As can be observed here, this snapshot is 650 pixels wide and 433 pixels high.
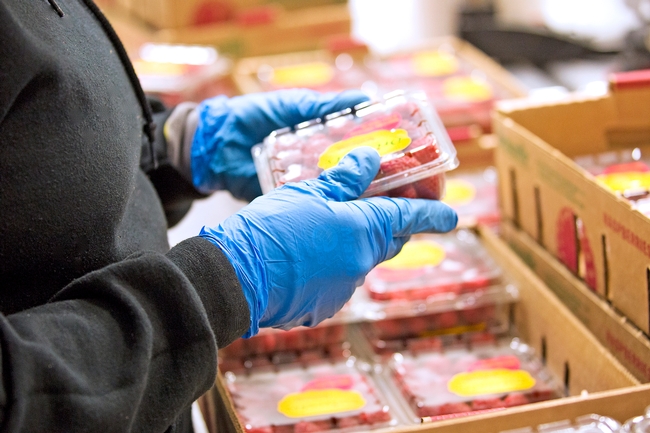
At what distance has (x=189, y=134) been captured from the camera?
1.67m

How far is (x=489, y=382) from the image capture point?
59.6 inches

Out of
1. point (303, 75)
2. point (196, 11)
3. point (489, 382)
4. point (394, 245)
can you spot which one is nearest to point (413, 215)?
point (394, 245)

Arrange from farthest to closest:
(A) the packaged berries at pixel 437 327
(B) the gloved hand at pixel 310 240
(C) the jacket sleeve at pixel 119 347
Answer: (A) the packaged berries at pixel 437 327 → (B) the gloved hand at pixel 310 240 → (C) the jacket sleeve at pixel 119 347

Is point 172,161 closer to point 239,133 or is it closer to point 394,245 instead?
point 239,133

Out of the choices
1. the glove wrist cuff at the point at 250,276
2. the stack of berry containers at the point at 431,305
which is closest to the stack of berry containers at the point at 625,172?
the stack of berry containers at the point at 431,305

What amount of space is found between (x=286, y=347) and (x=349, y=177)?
0.65 meters

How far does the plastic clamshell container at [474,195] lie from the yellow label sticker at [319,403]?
2.58 feet

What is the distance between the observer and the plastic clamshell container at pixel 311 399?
1.43 m

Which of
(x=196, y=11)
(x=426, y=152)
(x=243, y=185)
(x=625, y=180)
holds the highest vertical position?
(x=196, y=11)

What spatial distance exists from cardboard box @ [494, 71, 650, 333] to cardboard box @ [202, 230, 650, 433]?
3.6 inches

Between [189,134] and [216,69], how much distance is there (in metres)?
1.67

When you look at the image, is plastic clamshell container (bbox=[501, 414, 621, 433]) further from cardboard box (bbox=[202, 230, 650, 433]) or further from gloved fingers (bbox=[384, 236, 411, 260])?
gloved fingers (bbox=[384, 236, 411, 260])

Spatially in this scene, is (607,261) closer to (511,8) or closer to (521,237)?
(521,237)

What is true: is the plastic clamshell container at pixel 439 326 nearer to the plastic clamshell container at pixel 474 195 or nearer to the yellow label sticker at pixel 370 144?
the plastic clamshell container at pixel 474 195
